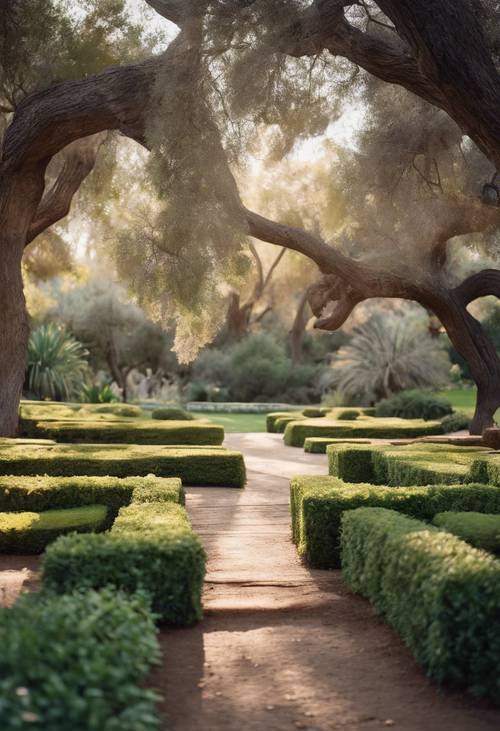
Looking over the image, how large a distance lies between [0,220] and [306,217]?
13.1 meters

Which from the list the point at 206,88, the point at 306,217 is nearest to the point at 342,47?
the point at 206,88

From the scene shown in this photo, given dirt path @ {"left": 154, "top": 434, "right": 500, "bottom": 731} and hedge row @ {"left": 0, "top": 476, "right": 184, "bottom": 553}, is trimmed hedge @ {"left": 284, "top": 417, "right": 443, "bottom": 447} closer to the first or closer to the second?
hedge row @ {"left": 0, "top": 476, "right": 184, "bottom": 553}

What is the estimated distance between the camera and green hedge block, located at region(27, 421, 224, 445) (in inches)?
542

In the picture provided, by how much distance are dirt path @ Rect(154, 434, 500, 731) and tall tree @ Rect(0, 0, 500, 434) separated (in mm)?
5539

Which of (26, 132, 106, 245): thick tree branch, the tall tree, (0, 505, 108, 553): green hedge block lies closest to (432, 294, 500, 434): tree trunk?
the tall tree

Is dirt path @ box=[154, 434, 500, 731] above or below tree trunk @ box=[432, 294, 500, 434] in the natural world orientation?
below

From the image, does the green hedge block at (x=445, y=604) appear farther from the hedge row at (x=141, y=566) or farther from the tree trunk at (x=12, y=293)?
the tree trunk at (x=12, y=293)

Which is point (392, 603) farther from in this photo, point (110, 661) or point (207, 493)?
point (207, 493)

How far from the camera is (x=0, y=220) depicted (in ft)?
41.8

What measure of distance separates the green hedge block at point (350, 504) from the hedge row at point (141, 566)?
5.15 feet

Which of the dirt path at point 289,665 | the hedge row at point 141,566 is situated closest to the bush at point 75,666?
the dirt path at point 289,665

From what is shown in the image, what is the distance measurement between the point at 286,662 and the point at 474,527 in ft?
6.61

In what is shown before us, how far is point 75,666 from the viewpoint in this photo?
2.65m

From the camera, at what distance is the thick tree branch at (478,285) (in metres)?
16.0
